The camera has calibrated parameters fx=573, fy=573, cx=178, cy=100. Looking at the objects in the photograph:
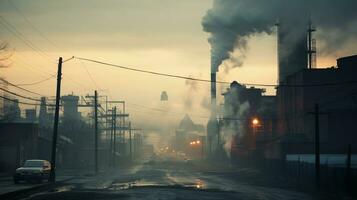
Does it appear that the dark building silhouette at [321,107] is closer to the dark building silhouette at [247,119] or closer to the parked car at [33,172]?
the dark building silhouette at [247,119]

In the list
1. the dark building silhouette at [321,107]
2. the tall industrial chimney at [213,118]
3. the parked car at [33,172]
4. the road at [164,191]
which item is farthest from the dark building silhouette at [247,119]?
the parked car at [33,172]

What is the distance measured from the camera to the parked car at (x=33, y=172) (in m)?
39.4

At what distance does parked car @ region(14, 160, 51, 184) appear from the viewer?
3941 cm

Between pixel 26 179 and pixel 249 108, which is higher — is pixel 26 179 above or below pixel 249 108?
below

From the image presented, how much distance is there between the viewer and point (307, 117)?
7606 cm

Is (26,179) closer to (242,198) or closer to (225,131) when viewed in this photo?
(242,198)

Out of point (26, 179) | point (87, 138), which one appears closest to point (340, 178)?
point (26, 179)

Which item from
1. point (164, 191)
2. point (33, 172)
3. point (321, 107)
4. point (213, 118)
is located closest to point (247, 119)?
point (213, 118)

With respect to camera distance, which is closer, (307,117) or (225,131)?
(307,117)

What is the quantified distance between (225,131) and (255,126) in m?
14.2

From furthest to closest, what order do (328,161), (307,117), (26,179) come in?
(307,117) → (328,161) → (26,179)

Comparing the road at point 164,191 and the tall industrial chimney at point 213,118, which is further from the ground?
the tall industrial chimney at point 213,118

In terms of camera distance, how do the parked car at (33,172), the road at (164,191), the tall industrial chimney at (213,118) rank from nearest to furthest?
the road at (164,191) → the parked car at (33,172) → the tall industrial chimney at (213,118)

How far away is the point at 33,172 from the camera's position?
132 ft
